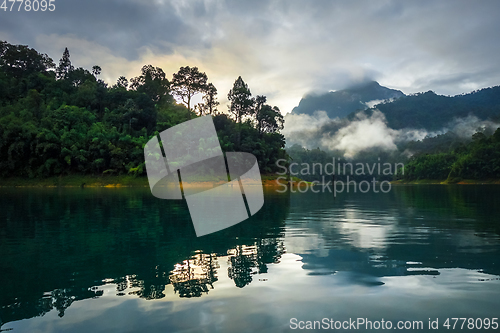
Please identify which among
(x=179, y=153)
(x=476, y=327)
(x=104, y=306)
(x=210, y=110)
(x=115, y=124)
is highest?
(x=210, y=110)

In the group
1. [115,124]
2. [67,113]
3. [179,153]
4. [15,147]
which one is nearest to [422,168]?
[179,153]

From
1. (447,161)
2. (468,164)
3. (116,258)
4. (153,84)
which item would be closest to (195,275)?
(116,258)

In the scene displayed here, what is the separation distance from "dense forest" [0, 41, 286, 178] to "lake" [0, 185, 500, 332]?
49921 millimetres

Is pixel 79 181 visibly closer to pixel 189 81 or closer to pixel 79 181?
pixel 79 181

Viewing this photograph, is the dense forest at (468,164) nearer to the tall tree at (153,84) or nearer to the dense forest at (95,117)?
the dense forest at (95,117)

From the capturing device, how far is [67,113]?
211 ft

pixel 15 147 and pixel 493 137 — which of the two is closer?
pixel 15 147

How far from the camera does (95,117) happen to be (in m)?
69.6

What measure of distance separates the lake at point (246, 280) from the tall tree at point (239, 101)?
3084 inches

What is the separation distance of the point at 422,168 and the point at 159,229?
12833cm

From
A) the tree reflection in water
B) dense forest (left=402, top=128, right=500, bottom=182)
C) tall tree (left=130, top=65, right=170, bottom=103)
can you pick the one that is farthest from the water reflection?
dense forest (left=402, top=128, right=500, bottom=182)

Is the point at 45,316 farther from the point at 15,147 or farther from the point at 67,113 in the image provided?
the point at 67,113

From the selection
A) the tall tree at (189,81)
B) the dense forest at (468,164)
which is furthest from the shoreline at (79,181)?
the dense forest at (468,164)

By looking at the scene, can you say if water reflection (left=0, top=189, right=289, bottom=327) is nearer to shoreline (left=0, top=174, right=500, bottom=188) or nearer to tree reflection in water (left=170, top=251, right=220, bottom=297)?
tree reflection in water (left=170, top=251, right=220, bottom=297)
